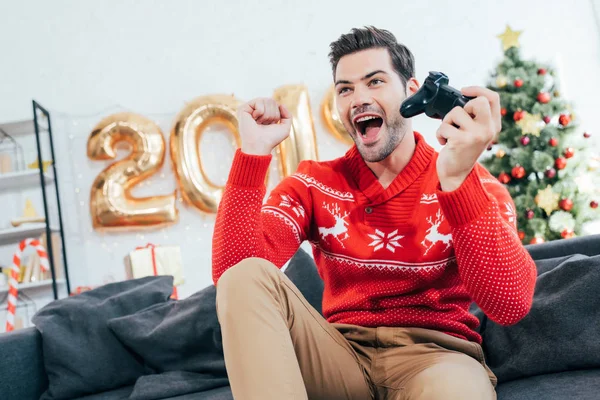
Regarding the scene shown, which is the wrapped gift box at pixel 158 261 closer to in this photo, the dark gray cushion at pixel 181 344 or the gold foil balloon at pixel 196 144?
the gold foil balloon at pixel 196 144

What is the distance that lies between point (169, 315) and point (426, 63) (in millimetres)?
2568

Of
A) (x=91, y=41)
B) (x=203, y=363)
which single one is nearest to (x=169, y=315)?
(x=203, y=363)

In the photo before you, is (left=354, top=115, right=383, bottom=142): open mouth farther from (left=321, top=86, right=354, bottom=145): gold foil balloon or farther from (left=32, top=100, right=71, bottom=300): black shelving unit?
(left=32, top=100, right=71, bottom=300): black shelving unit

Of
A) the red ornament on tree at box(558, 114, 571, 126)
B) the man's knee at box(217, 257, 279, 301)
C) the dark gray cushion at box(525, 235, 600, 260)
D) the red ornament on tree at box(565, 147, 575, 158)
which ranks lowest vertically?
the dark gray cushion at box(525, 235, 600, 260)

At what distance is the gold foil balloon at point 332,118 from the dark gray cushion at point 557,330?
2.21m

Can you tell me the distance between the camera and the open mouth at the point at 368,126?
156 cm

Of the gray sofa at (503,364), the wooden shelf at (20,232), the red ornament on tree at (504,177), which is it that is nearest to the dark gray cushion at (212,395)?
the gray sofa at (503,364)

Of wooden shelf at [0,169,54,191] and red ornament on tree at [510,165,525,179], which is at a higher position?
wooden shelf at [0,169,54,191]

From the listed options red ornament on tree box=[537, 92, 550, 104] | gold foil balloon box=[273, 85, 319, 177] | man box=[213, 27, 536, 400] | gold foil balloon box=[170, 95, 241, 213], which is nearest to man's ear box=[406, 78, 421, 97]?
man box=[213, 27, 536, 400]

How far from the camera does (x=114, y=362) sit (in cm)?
202

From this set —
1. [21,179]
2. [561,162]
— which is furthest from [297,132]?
[21,179]

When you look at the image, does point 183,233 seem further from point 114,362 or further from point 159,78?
Result: point 114,362

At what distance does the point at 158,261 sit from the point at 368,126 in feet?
7.62

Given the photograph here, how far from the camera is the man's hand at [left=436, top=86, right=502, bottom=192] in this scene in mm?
1082
